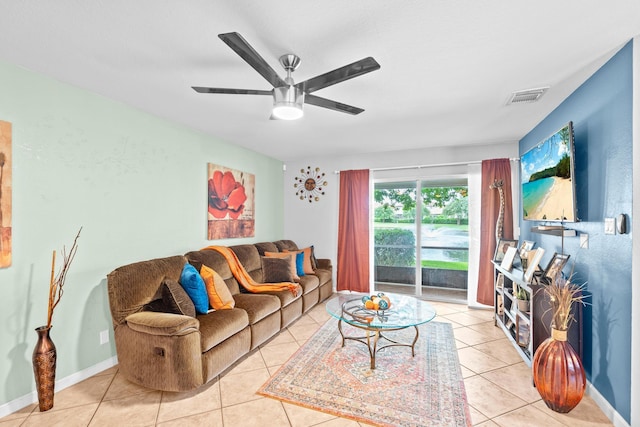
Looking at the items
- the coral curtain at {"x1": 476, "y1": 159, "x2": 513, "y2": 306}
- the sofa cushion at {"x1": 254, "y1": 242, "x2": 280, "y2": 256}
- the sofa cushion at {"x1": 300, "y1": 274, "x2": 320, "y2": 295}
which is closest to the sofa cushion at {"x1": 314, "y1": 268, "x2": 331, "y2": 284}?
the sofa cushion at {"x1": 300, "y1": 274, "x2": 320, "y2": 295}

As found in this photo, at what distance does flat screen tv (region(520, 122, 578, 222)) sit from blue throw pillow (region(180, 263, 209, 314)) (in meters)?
3.13

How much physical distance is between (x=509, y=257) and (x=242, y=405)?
313 centimetres

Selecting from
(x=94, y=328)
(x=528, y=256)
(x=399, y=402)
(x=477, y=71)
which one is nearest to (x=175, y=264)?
(x=94, y=328)

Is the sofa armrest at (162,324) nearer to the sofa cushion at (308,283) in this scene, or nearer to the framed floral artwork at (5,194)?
the framed floral artwork at (5,194)

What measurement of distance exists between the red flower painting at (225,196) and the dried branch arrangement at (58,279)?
5.26ft

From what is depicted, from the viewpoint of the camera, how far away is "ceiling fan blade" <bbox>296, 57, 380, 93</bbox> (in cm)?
163

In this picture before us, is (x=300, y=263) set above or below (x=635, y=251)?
below

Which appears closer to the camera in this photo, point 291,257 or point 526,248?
point 526,248

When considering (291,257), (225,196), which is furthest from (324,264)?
(225,196)

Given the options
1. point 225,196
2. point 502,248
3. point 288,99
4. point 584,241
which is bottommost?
point 502,248

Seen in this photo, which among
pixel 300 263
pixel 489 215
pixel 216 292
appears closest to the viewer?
pixel 216 292

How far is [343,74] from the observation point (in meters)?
1.72

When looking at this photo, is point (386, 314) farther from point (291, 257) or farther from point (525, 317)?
point (291, 257)

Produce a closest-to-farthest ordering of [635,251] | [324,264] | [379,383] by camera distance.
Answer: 1. [635,251]
2. [379,383]
3. [324,264]
